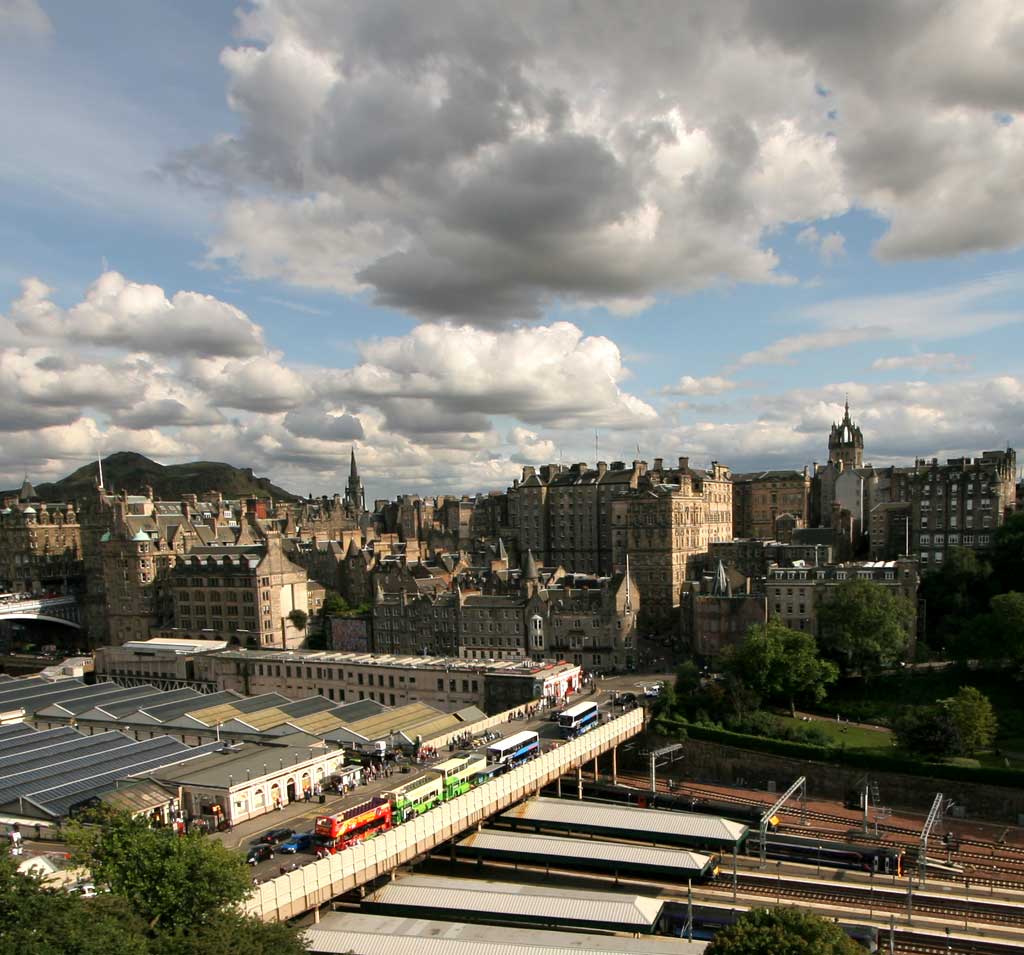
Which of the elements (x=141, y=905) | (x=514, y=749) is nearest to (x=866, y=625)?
(x=514, y=749)

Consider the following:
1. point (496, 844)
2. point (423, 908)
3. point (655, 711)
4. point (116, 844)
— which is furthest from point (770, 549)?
point (116, 844)

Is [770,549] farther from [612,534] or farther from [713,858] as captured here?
[713,858]

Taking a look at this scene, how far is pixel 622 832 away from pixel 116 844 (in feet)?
130

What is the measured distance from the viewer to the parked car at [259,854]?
54.8 m

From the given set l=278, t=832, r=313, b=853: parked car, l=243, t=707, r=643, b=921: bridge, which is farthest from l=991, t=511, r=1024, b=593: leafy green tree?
l=278, t=832, r=313, b=853: parked car

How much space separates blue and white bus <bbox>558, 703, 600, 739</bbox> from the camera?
83312 mm

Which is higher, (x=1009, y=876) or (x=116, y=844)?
(x=116, y=844)

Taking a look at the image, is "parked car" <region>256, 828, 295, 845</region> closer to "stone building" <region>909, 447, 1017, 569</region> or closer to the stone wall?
the stone wall

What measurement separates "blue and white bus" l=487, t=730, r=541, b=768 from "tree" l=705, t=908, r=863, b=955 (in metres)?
35.3

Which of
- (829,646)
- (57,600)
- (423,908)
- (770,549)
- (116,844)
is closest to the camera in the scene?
(116,844)

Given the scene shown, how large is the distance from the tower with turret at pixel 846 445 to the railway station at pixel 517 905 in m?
149

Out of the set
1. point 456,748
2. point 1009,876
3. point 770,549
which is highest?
point 770,549

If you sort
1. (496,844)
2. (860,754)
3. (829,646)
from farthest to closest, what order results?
(829,646) → (860,754) → (496,844)

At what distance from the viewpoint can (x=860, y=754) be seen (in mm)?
79500
